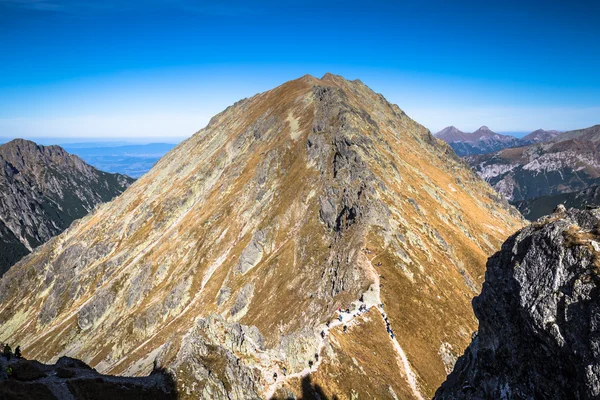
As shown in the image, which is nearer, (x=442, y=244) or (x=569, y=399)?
(x=569, y=399)

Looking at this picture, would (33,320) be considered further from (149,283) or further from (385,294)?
(385,294)

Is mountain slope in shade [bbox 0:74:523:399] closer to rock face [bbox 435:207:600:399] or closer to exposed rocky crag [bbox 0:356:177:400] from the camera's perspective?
exposed rocky crag [bbox 0:356:177:400]

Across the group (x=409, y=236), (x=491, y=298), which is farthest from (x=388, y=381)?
(x=409, y=236)

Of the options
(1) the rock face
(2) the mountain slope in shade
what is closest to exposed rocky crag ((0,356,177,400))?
(2) the mountain slope in shade

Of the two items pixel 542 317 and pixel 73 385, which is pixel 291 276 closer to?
pixel 73 385

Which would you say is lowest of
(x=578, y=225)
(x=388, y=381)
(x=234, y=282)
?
(x=234, y=282)

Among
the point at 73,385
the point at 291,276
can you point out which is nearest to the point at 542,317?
the point at 73,385

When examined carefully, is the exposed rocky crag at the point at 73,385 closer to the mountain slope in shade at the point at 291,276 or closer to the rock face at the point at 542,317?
the mountain slope in shade at the point at 291,276
